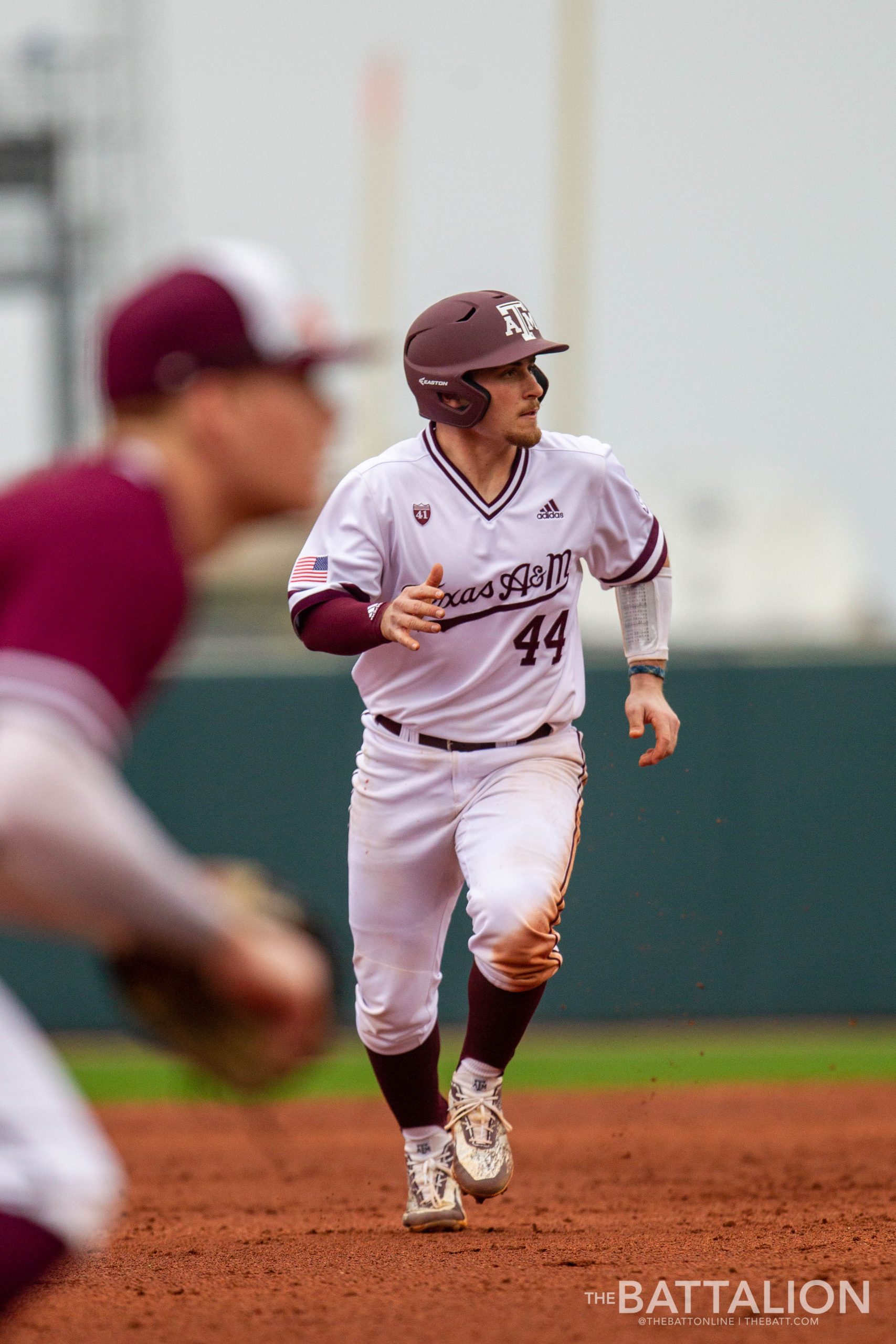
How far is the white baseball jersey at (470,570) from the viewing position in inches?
166

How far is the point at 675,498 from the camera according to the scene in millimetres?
21547

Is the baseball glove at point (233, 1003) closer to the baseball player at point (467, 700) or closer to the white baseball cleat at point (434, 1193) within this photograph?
the baseball player at point (467, 700)

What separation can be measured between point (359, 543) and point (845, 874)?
564cm

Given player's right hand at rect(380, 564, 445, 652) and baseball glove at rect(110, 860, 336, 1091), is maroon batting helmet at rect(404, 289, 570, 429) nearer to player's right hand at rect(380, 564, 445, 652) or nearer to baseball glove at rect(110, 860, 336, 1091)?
player's right hand at rect(380, 564, 445, 652)

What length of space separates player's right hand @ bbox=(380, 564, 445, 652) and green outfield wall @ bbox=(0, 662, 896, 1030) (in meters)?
5.30

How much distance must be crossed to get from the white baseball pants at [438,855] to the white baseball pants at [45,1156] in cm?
195

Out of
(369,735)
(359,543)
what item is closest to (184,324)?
(359,543)

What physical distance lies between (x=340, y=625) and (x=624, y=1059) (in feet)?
17.8

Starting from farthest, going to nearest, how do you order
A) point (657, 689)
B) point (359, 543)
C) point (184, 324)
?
point (657, 689) → point (359, 543) → point (184, 324)

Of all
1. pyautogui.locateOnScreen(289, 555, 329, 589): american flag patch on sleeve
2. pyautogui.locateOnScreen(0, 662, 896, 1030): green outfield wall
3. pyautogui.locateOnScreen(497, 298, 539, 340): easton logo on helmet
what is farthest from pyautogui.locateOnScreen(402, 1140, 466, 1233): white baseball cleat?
pyautogui.locateOnScreen(0, 662, 896, 1030): green outfield wall

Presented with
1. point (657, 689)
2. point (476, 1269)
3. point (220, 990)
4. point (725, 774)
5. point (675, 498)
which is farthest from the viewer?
point (675, 498)

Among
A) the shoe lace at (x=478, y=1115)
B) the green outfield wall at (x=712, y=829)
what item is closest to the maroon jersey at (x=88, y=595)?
the shoe lace at (x=478, y=1115)

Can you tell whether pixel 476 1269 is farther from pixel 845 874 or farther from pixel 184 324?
pixel 845 874

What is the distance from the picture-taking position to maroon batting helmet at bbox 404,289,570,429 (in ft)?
13.5
